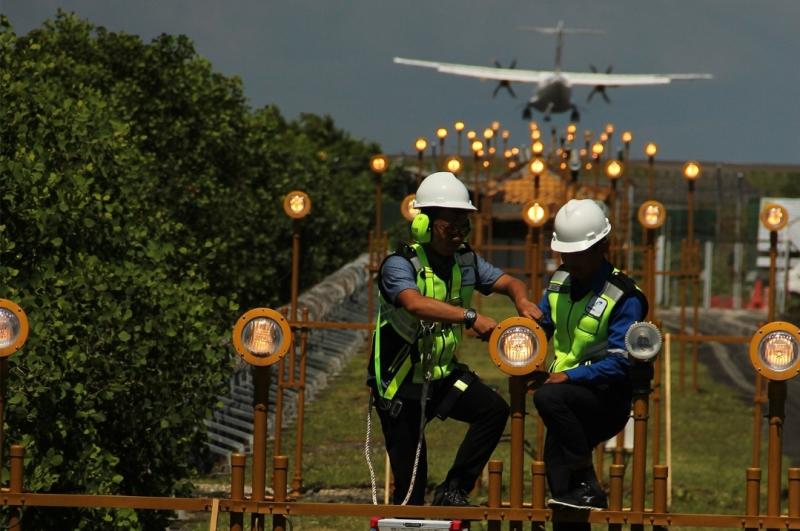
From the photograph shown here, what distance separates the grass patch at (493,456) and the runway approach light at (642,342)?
8.75 metres

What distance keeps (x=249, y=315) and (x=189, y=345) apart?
23.6ft

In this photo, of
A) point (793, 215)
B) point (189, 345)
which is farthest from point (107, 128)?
point (793, 215)

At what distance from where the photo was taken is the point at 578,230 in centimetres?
1110

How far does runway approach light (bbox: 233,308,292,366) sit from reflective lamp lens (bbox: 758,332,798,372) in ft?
8.17

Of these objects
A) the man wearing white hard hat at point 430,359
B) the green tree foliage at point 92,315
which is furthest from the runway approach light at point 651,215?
the man wearing white hard hat at point 430,359

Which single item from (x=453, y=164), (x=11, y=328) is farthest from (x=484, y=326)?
(x=453, y=164)

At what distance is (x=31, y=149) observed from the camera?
17.6 metres

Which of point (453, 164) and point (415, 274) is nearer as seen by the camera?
point (415, 274)

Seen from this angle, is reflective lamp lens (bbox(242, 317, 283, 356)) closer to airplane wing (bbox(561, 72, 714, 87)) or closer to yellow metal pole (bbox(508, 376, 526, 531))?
yellow metal pole (bbox(508, 376, 526, 531))

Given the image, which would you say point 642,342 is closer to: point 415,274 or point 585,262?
point 585,262

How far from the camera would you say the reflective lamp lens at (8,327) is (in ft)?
34.6

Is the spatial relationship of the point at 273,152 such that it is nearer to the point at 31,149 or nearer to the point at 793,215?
the point at 31,149

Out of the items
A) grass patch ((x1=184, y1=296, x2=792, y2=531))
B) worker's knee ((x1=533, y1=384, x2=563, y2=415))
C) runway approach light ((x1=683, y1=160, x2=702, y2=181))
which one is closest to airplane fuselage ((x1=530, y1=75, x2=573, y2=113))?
grass patch ((x1=184, y1=296, x2=792, y2=531))

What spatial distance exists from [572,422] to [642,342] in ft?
2.93
